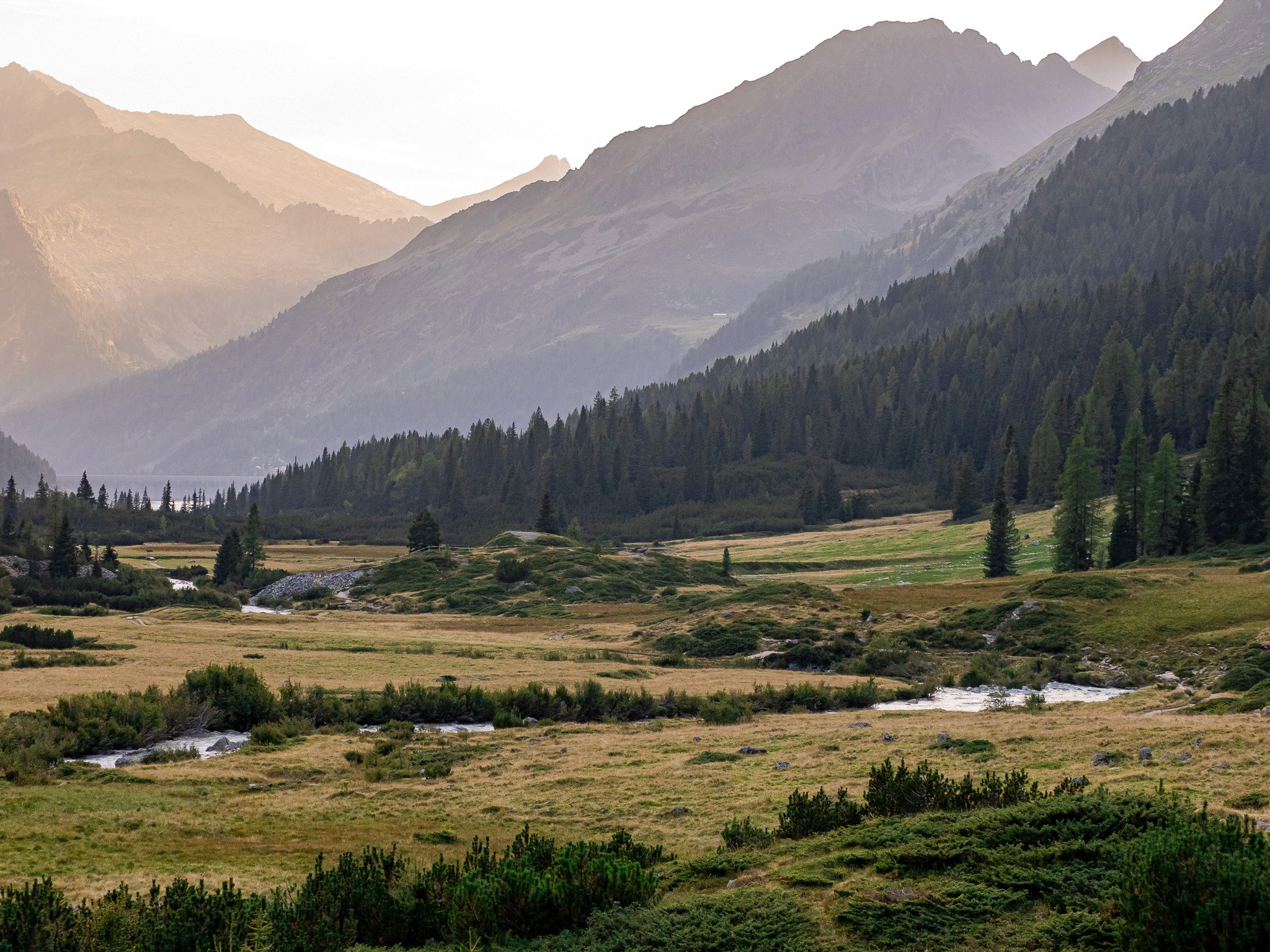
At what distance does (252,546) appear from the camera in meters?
111

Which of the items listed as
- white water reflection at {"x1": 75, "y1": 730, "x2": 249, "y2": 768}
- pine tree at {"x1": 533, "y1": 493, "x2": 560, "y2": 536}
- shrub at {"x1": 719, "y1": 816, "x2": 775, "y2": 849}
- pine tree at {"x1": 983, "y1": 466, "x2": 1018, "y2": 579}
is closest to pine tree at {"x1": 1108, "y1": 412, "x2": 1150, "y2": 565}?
pine tree at {"x1": 983, "y1": 466, "x2": 1018, "y2": 579}

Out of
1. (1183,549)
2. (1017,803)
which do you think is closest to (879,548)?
(1183,549)

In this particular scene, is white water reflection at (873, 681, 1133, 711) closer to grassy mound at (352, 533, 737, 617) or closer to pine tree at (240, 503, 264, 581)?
grassy mound at (352, 533, 737, 617)

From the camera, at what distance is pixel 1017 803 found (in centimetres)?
1803

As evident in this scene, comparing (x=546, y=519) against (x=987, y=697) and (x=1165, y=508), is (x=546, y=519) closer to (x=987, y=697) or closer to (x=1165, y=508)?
(x=1165, y=508)

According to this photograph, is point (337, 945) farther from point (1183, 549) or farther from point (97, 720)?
point (1183, 549)

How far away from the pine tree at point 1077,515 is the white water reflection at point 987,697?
4386 cm

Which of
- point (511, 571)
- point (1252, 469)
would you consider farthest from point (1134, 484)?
point (511, 571)

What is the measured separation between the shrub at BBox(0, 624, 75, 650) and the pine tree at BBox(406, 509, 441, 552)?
6753cm

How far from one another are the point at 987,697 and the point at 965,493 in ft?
375

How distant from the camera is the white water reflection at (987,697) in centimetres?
4103

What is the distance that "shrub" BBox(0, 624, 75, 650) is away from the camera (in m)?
51.2

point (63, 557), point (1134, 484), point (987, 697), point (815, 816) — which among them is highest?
point (1134, 484)

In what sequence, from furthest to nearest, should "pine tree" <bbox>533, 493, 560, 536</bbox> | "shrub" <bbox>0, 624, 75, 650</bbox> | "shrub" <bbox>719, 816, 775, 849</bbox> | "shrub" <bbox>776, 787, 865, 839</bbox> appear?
"pine tree" <bbox>533, 493, 560, 536</bbox>, "shrub" <bbox>0, 624, 75, 650</bbox>, "shrub" <bbox>776, 787, 865, 839</bbox>, "shrub" <bbox>719, 816, 775, 849</bbox>
